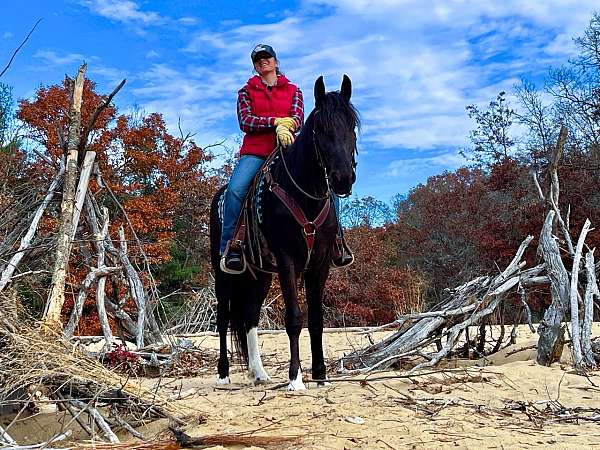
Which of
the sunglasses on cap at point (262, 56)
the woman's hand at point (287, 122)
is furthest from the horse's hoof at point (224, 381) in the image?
the sunglasses on cap at point (262, 56)

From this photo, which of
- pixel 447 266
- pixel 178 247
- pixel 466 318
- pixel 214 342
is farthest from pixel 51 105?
pixel 466 318

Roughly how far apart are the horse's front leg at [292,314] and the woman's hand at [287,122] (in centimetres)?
119

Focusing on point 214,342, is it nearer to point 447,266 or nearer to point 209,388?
point 209,388

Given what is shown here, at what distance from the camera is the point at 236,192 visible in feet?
19.2

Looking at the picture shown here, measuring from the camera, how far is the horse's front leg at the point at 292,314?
5.12m

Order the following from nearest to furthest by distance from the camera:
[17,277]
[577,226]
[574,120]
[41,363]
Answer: [41,363], [17,277], [577,226], [574,120]

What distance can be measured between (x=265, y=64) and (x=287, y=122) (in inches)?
25.0

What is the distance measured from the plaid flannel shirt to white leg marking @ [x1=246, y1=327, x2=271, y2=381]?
204 centimetres

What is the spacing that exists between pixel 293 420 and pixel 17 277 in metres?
2.45

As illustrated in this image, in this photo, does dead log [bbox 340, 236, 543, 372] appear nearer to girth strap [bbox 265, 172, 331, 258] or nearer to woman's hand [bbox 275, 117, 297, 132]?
girth strap [bbox 265, 172, 331, 258]

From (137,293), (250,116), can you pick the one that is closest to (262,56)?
(250,116)

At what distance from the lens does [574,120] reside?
19.2 meters

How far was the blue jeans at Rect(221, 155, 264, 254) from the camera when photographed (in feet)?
19.2

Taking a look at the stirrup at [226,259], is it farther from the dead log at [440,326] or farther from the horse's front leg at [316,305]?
the dead log at [440,326]
